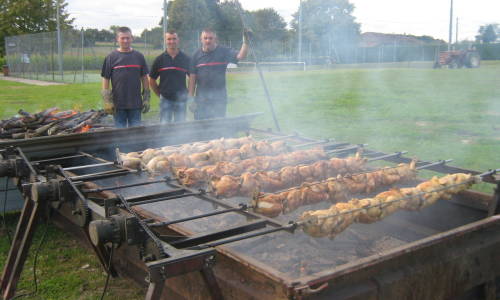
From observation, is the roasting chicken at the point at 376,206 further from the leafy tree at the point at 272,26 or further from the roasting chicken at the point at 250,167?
the leafy tree at the point at 272,26

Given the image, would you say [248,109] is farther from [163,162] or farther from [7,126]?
[163,162]

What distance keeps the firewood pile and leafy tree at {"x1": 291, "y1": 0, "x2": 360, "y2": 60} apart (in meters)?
3.28

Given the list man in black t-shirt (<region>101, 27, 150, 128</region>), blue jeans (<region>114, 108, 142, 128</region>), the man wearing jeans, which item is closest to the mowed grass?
the man wearing jeans

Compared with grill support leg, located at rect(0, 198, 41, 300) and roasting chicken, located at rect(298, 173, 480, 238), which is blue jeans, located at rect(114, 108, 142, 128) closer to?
Result: grill support leg, located at rect(0, 198, 41, 300)

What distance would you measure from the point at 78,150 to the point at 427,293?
3518 millimetres

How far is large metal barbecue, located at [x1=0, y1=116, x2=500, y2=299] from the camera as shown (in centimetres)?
208

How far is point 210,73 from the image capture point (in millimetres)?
7164

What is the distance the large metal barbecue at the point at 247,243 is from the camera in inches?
81.7

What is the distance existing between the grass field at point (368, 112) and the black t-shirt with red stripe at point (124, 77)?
2.42 metres

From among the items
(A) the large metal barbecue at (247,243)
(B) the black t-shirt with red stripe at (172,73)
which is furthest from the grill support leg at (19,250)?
(B) the black t-shirt with red stripe at (172,73)

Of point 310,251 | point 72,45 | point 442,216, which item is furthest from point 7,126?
point 72,45

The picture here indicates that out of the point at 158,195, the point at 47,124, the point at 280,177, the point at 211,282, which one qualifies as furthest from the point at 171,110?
the point at 211,282

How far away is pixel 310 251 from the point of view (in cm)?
363

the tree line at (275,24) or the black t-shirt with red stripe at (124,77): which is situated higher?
the tree line at (275,24)
